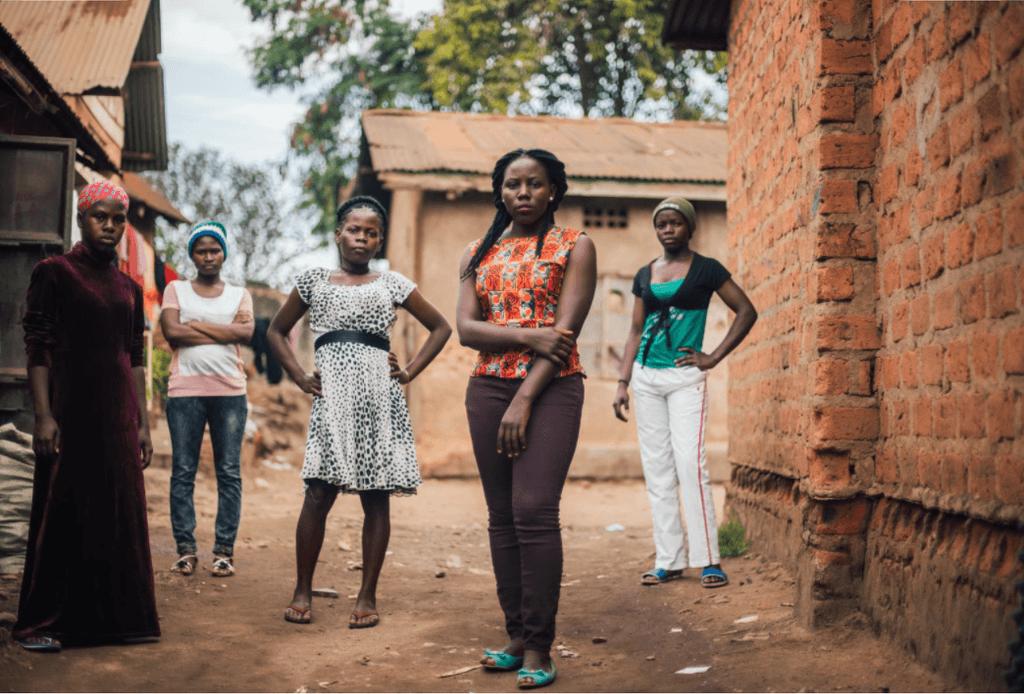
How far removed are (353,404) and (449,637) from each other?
116 centimetres

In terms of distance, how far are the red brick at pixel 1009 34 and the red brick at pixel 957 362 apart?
89cm

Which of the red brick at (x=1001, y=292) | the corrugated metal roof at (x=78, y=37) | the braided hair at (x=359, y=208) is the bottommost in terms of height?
the red brick at (x=1001, y=292)

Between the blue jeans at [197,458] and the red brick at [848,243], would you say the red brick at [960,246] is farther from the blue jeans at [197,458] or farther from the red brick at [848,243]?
the blue jeans at [197,458]

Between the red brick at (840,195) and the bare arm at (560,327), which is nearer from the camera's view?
the bare arm at (560,327)

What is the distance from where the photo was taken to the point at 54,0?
983 cm

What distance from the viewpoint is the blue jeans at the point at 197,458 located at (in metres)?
5.55

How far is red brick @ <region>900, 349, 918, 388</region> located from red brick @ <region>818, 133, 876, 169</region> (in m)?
0.89

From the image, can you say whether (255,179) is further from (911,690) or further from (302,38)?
(911,690)

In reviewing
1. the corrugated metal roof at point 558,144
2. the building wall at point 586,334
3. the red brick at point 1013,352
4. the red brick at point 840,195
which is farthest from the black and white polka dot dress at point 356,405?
the corrugated metal roof at point 558,144

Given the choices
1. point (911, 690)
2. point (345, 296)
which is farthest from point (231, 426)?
point (911, 690)

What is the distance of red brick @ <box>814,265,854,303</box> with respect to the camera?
160 inches

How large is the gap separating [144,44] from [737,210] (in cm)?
889

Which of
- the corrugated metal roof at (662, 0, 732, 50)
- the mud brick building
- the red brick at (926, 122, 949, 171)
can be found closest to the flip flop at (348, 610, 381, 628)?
the mud brick building

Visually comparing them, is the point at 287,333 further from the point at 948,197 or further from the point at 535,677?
the point at 948,197
